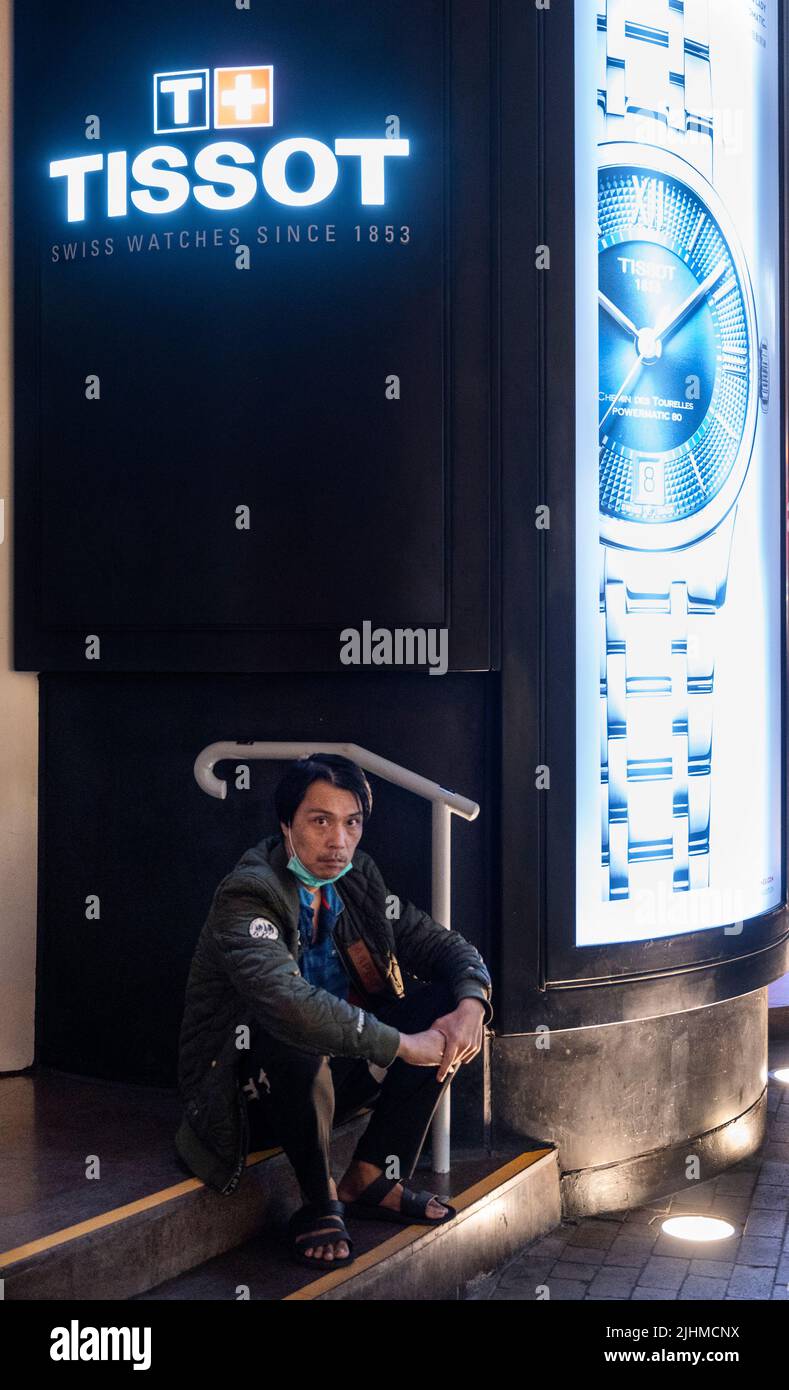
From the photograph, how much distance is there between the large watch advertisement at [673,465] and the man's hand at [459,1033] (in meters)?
0.98

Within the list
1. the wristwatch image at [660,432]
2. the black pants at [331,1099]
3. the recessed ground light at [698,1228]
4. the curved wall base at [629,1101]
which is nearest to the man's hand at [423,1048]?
the black pants at [331,1099]

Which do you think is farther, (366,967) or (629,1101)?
(629,1101)

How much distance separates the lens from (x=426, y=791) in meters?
4.45

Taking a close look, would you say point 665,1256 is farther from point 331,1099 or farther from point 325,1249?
point 331,1099

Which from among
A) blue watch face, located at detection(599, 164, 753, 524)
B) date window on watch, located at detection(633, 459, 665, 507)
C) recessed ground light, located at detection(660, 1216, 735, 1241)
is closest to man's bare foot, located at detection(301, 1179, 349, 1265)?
recessed ground light, located at detection(660, 1216, 735, 1241)

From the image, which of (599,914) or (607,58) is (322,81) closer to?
(607,58)

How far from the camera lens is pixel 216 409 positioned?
15.6ft

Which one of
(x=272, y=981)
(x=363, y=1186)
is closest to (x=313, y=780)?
(x=272, y=981)

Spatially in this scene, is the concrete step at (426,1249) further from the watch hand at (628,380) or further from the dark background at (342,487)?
the watch hand at (628,380)

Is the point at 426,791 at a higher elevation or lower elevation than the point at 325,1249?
higher

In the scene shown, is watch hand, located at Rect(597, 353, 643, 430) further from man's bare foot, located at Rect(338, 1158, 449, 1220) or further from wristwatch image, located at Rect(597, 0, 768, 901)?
man's bare foot, located at Rect(338, 1158, 449, 1220)

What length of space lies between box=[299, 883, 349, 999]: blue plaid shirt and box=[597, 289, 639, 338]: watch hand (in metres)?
2.12

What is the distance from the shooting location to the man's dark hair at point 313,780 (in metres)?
3.96

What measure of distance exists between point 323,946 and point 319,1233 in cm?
72
